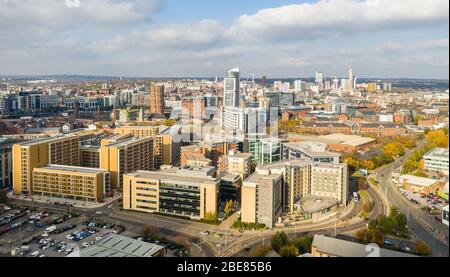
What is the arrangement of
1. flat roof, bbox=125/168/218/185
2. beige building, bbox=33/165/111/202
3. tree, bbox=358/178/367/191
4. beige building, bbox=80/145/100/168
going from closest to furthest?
1. flat roof, bbox=125/168/218/185
2. beige building, bbox=33/165/111/202
3. tree, bbox=358/178/367/191
4. beige building, bbox=80/145/100/168

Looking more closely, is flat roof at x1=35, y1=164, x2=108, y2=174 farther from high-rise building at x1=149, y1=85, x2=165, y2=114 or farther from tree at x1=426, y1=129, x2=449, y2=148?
high-rise building at x1=149, y1=85, x2=165, y2=114

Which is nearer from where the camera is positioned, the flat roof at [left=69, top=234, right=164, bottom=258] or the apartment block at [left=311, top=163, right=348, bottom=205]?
the flat roof at [left=69, top=234, right=164, bottom=258]

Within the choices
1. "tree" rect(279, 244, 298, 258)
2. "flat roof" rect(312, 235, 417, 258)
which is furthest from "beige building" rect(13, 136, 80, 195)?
"flat roof" rect(312, 235, 417, 258)

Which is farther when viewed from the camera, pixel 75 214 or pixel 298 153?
pixel 298 153
